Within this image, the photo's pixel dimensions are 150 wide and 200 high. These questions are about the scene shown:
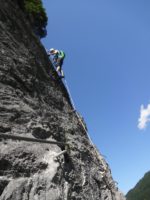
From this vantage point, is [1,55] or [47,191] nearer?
[47,191]

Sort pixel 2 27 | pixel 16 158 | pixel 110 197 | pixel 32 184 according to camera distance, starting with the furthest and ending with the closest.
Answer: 1. pixel 2 27
2. pixel 110 197
3. pixel 16 158
4. pixel 32 184

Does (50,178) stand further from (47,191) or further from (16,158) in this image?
(16,158)

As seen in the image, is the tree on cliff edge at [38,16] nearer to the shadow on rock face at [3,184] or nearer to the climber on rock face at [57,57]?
the climber on rock face at [57,57]

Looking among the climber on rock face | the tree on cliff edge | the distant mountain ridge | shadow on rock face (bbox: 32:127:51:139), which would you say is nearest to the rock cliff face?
shadow on rock face (bbox: 32:127:51:139)

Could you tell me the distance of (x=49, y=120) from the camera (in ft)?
24.9

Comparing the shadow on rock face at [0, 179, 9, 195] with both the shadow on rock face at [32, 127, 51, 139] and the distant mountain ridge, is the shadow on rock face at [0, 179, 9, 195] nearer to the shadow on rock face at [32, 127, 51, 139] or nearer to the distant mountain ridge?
the shadow on rock face at [32, 127, 51, 139]

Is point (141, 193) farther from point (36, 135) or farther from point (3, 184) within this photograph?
point (3, 184)

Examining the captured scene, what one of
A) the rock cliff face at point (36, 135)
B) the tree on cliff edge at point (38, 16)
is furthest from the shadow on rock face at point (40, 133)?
the tree on cliff edge at point (38, 16)

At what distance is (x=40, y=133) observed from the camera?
6.56 metres

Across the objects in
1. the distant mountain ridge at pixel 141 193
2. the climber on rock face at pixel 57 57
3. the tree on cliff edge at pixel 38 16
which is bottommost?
the climber on rock face at pixel 57 57

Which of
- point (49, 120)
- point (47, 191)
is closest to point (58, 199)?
point (47, 191)

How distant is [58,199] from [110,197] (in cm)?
271

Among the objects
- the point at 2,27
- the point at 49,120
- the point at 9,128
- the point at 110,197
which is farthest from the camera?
the point at 2,27

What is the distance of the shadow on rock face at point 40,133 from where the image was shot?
20.9ft
